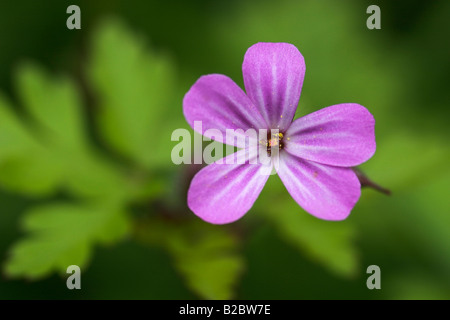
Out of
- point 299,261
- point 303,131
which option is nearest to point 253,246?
point 299,261

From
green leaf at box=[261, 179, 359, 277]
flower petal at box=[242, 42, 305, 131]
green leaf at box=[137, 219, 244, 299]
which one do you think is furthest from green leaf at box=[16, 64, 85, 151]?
flower petal at box=[242, 42, 305, 131]

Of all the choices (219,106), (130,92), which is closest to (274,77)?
(219,106)

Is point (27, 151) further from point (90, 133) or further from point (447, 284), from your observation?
point (447, 284)

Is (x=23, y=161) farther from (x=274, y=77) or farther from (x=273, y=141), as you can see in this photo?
(x=274, y=77)

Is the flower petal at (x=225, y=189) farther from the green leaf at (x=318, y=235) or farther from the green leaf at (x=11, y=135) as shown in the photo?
the green leaf at (x=11, y=135)

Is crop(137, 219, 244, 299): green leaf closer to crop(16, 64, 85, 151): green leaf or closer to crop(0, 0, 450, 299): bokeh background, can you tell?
crop(0, 0, 450, 299): bokeh background

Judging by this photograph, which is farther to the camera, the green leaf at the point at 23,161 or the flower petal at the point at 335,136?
the green leaf at the point at 23,161

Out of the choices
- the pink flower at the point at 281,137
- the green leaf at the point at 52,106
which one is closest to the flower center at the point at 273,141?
the pink flower at the point at 281,137
